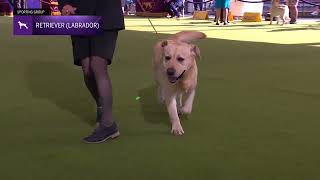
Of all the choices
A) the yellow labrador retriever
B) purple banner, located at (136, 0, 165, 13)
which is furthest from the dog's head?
purple banner, located at (136, 0, 165, 13)

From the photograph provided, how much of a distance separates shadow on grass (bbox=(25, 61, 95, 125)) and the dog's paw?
79 centimetres

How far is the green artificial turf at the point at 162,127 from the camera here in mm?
3168

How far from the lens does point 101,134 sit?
378cm

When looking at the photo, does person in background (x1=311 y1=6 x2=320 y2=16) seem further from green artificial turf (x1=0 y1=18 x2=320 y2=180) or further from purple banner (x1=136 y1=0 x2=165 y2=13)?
green artificial turf (x1=0 y1=18 x2=320 y2=180)

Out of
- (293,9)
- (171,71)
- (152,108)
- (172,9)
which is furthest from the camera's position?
(172,9)

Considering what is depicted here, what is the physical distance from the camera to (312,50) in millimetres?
10055

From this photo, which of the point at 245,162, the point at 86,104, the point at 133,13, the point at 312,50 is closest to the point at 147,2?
the point at 133,13

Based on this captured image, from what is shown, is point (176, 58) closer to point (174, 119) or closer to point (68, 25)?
point (174, 119)

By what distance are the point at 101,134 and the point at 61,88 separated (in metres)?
2.32

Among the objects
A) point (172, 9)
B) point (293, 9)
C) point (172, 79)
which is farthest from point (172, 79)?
point (172, 9)

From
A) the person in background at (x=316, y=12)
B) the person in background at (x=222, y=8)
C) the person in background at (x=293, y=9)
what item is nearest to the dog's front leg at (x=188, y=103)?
the person in background at (x=222, y=8)

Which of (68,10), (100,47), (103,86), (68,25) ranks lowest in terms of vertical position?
(103,86)

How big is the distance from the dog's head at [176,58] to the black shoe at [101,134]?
2.08 ft

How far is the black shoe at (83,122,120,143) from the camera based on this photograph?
375 cm
